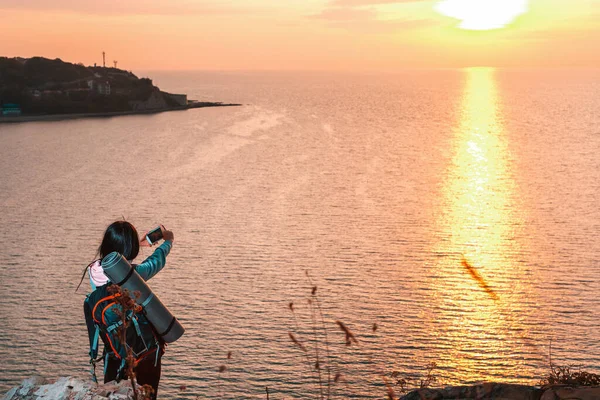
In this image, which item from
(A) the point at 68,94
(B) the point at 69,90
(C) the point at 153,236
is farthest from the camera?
(B) the point at 69,90

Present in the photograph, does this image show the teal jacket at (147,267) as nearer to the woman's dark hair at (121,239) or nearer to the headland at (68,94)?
the woman's dark hair at (121,239)

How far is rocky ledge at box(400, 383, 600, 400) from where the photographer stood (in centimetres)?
647

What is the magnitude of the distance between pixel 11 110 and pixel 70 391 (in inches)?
6435

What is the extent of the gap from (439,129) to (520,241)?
83.7m

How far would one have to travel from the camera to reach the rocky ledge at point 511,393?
6469 millimetres

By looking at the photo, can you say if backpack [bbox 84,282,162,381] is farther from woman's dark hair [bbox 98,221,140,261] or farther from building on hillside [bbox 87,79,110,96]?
building on hillside [bbox 87,79,110,96]

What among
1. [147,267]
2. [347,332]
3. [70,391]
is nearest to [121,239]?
[147,267]

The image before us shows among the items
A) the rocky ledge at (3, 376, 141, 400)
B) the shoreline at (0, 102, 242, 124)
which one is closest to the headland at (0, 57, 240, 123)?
the shoreline at (0, 102, 242, 124)

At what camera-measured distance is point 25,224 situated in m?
→ 57.4

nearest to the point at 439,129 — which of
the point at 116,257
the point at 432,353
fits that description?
the point at 432,353

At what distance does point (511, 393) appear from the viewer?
21.7ft

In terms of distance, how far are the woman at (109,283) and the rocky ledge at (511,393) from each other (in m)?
2.34

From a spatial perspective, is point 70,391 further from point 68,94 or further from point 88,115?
point 68,94

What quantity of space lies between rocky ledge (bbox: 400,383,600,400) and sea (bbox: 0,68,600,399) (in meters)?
0.63
